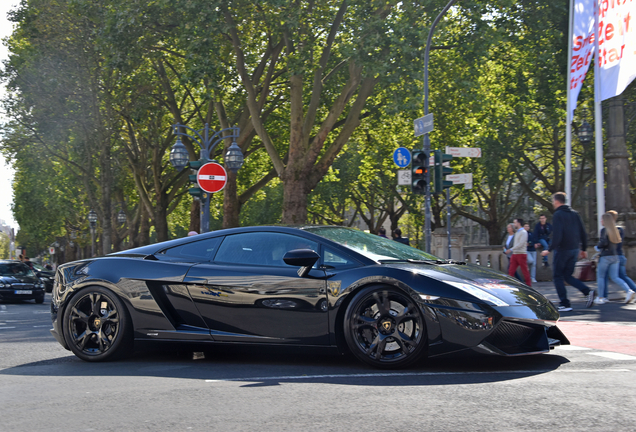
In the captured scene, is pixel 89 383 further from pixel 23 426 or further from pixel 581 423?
pixel 581 423

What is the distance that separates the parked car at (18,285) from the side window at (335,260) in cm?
1764

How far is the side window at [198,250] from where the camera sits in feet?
21.0

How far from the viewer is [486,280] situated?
5750 millimetres

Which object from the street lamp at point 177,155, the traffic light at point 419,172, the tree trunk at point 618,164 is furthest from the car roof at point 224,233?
the tree trunk at point 618,164

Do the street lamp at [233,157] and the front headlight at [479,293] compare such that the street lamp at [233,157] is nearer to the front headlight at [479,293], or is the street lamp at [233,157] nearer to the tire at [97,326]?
the tire at [97,326]

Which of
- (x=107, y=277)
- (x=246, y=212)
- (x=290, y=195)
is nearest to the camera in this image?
(x=107, y=277)

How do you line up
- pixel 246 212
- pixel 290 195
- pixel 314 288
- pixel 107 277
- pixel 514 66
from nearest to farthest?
1. pixel 314 288
2. pixel 107 277
3. pixel 290 195
4. pixel 514 66
5. pixel 246 212

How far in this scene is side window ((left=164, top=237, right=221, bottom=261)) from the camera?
21.0ft

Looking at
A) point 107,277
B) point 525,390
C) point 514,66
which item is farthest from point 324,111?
point 525,390

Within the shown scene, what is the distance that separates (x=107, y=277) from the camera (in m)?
6.50

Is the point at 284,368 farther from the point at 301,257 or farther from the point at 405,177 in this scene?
the point at 405,177

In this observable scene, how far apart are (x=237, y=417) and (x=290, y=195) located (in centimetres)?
1667

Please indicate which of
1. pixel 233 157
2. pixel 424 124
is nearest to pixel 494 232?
pixel 233 157

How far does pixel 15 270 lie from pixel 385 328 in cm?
1938
